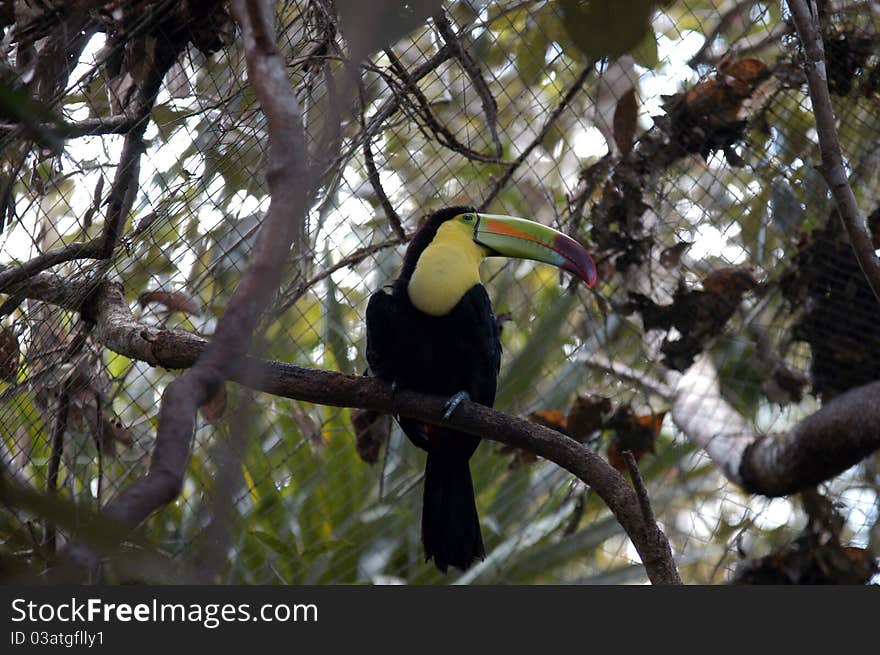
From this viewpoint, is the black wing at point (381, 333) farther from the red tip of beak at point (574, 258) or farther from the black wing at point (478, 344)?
the red tip of beak at point (574, 258)

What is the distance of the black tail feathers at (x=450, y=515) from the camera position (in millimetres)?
2066

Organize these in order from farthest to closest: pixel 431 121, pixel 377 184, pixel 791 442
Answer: pixel 791 442, pixel 377 184, pixel 431 121

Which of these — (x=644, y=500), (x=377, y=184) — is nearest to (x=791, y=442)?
(x=644, y=500)

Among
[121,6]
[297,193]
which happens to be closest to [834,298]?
Answer: [121,6]

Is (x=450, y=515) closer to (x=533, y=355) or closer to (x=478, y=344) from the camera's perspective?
(x=478, y=344)

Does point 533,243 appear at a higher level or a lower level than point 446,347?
higher

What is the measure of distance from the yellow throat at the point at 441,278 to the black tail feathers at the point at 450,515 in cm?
35

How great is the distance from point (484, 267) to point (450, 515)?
1.01m

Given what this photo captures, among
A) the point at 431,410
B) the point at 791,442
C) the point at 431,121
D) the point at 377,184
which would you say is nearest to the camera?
the point at 431,410

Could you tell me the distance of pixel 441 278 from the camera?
2.11m

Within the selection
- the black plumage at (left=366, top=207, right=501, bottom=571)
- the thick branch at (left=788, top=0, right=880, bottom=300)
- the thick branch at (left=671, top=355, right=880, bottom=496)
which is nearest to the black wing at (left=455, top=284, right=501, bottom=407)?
the black plumage at (left=366, top=207, right=501, bottom=571)

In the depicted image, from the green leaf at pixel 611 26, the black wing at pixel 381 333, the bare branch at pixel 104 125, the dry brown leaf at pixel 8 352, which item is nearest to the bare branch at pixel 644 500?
the black wing at pixel 381 333

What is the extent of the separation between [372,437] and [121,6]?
128cm

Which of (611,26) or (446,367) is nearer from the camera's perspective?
(611,26)
